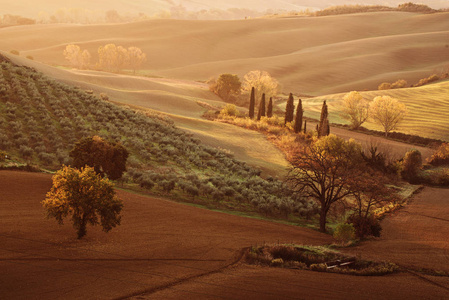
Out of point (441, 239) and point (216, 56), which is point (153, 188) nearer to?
point (441, 239)

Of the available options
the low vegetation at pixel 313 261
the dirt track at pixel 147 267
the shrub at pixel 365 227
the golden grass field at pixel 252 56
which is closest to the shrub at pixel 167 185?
the dirt track at pixel 147 267

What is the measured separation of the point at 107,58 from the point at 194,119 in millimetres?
80310

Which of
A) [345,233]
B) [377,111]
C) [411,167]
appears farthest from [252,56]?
[345,233]

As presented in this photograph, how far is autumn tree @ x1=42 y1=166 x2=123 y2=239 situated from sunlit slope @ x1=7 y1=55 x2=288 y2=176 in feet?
85.2

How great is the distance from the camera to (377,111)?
72312mm

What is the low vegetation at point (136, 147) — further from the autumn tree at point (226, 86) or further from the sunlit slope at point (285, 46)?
the sunlit slope at point (285, 46)

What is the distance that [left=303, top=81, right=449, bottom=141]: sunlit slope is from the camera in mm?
73375

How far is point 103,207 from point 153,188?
12.2 meters

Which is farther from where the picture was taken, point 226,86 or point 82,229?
point 226,86

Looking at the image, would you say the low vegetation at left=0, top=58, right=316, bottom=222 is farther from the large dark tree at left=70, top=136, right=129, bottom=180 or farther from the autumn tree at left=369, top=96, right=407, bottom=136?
the autumn tree at left=369, top=96, right=407, bottom=136

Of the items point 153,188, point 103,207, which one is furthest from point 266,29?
point 103,207

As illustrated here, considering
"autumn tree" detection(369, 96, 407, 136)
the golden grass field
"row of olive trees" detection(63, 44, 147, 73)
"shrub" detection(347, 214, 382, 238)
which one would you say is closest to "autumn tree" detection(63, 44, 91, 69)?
"row of olive trees" detection(63, 44, 147, 73)

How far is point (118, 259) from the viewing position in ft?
56.6

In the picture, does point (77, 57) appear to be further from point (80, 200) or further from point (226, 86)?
point (80, 200)
